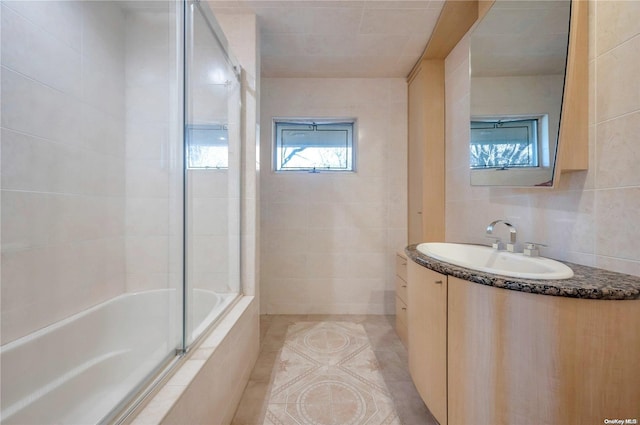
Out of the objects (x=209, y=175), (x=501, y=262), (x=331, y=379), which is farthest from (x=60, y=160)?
(x=501, y=262)

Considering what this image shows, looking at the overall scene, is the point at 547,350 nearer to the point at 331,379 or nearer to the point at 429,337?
the point at 429,337

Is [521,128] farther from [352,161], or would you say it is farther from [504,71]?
[352,161]

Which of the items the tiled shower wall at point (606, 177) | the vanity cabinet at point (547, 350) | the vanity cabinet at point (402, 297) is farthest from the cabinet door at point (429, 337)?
the vanity cabinet at point (402, 297)

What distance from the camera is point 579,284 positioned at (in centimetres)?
76

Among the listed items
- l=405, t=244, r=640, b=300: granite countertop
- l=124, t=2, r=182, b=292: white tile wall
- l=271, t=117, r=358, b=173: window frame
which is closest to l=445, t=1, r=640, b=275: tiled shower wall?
l=405, t=244, r=640, b=300: granite countertop

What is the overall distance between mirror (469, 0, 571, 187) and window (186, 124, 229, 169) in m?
1.60

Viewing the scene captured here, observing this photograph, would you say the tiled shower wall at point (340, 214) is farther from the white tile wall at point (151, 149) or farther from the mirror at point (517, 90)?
the white tile wall at point (151, 149)

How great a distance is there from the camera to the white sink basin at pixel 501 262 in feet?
2.79

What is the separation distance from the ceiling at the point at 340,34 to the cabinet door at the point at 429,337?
5.55 ft

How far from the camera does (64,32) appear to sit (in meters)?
1.23

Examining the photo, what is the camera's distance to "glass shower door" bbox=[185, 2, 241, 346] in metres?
1.19

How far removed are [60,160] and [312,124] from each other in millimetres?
1993

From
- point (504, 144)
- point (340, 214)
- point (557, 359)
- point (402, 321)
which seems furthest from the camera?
point (340, 214)

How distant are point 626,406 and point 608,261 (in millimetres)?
466
